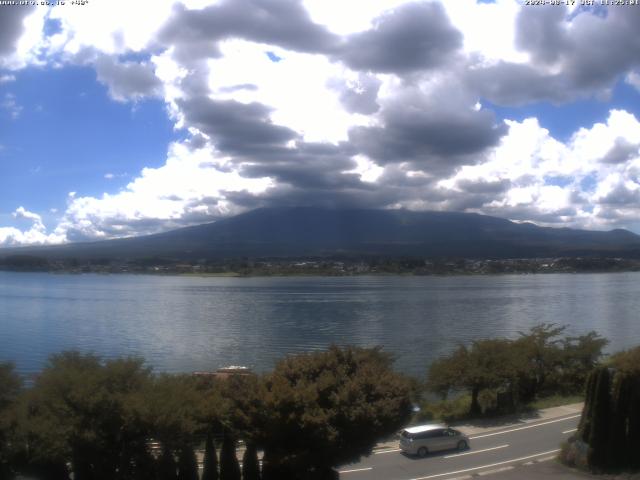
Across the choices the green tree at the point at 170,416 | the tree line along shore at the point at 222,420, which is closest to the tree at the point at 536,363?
the tree line along shore at the point at 222,420

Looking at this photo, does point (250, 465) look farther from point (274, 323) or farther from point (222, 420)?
point (274, 323)

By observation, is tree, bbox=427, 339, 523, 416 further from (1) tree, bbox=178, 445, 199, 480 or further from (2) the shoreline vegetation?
(2) the shoreline vegetation

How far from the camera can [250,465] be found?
43.3 ft

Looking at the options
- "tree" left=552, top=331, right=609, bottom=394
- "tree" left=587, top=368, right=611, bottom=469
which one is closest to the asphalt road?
"tree" left=587, top=368, right=611, bottom=469

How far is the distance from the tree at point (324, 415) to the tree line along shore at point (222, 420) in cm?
2

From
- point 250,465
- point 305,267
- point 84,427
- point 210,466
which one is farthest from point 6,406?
point 305,267

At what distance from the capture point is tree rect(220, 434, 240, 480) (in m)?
13.0

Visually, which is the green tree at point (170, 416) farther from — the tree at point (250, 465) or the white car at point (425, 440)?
the white car at point (425, 440)

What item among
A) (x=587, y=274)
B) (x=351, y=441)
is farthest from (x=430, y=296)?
(x=587, y=274)

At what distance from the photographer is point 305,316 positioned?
63156mm

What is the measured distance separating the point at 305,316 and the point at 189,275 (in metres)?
105

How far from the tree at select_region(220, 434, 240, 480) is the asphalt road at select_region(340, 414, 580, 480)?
355 centimetres

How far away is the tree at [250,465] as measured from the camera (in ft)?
43.2

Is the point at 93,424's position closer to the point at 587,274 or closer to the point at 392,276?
the point at 392,276
